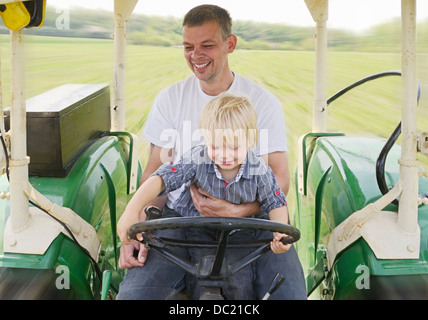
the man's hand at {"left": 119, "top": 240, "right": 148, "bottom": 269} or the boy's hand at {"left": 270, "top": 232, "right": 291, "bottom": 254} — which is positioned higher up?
the boy's hand at {"left": 270, "top": 232, "right": 291, "bottom": 254}

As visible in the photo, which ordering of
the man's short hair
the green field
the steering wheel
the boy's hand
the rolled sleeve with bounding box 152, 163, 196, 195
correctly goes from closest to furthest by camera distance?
the steering wheel, the boy's hand, the rolled sleeve with bounding box 152, 163, 196, 195, the man's short hair, the green field

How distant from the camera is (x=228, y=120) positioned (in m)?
1.93

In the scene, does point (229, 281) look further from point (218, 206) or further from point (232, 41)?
point (232, 41)

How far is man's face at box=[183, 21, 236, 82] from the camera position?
2.18 metres

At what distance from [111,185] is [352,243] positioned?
116cm

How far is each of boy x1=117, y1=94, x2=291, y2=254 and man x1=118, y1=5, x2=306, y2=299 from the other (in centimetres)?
6

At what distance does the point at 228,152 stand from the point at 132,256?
1.79 ft

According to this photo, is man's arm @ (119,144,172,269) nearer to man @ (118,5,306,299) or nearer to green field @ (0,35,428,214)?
man @ (118,5,306,299)

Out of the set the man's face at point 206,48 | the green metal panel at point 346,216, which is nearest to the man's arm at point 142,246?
the man's face at point 206,48

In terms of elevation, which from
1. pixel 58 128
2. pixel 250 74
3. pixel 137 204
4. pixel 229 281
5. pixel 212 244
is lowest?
pixel 229 281

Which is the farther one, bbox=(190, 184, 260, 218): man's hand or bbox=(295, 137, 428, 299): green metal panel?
bbox=(190, 184, 260, 218): man's hand

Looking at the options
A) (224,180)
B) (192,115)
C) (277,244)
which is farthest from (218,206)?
(192,115)

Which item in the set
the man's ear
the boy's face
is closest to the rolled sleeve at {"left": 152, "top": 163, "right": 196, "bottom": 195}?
the boy's face

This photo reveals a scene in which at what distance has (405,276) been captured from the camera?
77.1 inches
